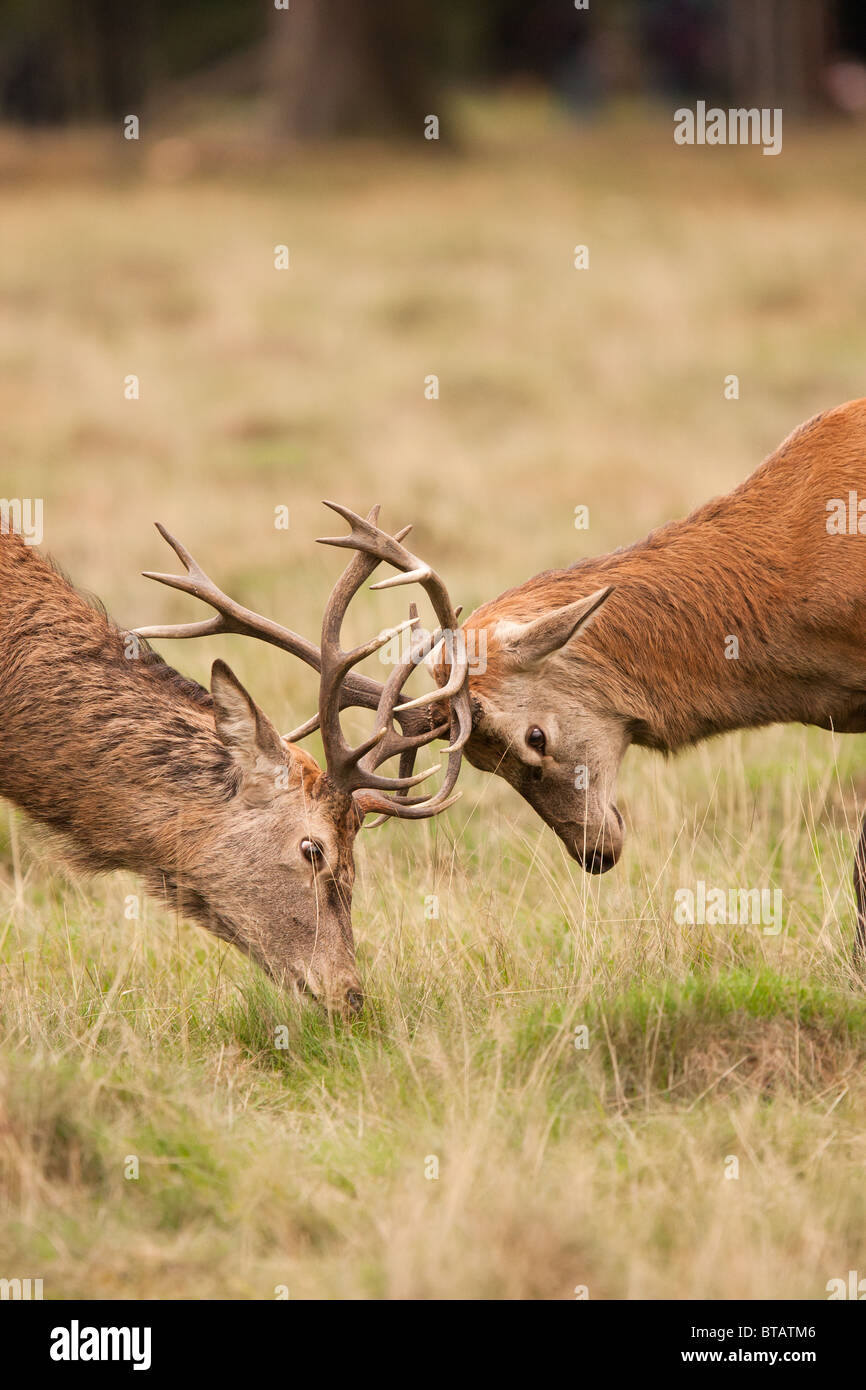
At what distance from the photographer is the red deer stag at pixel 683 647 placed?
5.62 m

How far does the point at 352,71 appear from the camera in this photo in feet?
94.9

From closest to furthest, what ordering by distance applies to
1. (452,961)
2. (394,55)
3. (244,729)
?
(244,729) → (452,961) → (394,55)

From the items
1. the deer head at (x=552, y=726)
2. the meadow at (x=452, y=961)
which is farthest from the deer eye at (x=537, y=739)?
the meadow at (x=452, y=961)

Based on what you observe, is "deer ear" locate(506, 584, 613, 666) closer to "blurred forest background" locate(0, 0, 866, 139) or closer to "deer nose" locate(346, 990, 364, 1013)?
"deer nose" locate(346, 990, 364, 1013)

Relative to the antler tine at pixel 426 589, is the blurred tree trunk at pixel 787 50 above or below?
above

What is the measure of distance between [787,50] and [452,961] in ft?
98.5

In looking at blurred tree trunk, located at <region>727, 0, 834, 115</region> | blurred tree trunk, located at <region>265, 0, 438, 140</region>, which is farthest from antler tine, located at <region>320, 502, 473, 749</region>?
blurred tree trunk, located at <region>727, 0, 834, 115</region>

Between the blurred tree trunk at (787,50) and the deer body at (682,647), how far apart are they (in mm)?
28231

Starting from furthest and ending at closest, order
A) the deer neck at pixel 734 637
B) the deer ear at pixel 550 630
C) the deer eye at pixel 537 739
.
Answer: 1. the deer neck at pixel 734 637
2. the deer eye at pixel 537 739
3. the deer ear at pixel 550 630

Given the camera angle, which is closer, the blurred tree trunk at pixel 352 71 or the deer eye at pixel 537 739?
the deer eye at pixel 537 739

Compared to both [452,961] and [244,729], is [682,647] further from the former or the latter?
[244,729]

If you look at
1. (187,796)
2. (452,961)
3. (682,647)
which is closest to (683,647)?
(682,647)

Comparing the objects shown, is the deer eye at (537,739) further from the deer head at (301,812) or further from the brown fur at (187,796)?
the brown fur at (187,796)

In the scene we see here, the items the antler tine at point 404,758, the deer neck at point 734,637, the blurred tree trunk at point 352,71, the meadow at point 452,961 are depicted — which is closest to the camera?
the meadow at point 452,961
